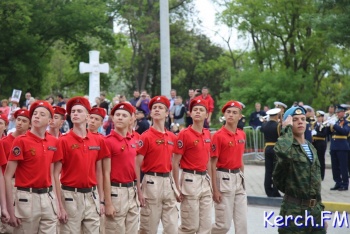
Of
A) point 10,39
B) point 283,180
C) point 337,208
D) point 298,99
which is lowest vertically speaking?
point 337,208

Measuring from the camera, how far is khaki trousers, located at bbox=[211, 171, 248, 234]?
1011cm

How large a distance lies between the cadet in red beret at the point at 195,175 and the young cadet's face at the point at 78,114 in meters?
1.93

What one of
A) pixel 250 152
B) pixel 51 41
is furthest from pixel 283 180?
pixel 51 41

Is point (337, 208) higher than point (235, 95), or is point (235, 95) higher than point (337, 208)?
point (235, 95)

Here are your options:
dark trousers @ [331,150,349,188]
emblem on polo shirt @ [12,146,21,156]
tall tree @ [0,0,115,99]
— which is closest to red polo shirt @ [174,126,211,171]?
emblem on polo shirt @ [12,146,21,156]

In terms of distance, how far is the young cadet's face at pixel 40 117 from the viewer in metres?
7.90

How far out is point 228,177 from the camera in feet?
33.6

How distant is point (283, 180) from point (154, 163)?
2.46 metres

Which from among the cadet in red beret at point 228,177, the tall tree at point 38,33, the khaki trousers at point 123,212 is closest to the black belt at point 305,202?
the khaki trousers at point 123,212

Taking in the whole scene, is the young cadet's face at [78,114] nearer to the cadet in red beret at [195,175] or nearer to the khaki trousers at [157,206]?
the khaki trousers at [157,206]

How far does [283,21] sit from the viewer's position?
3850cm

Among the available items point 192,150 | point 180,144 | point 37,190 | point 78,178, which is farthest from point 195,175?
point 37,190

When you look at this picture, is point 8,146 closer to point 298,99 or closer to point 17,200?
point 17,200

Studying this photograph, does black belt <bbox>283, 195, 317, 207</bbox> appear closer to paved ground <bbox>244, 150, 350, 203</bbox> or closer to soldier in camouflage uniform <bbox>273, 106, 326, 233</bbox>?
soldier in camouflage uniform <bbox>273, 106, 326, 233</bbox>
